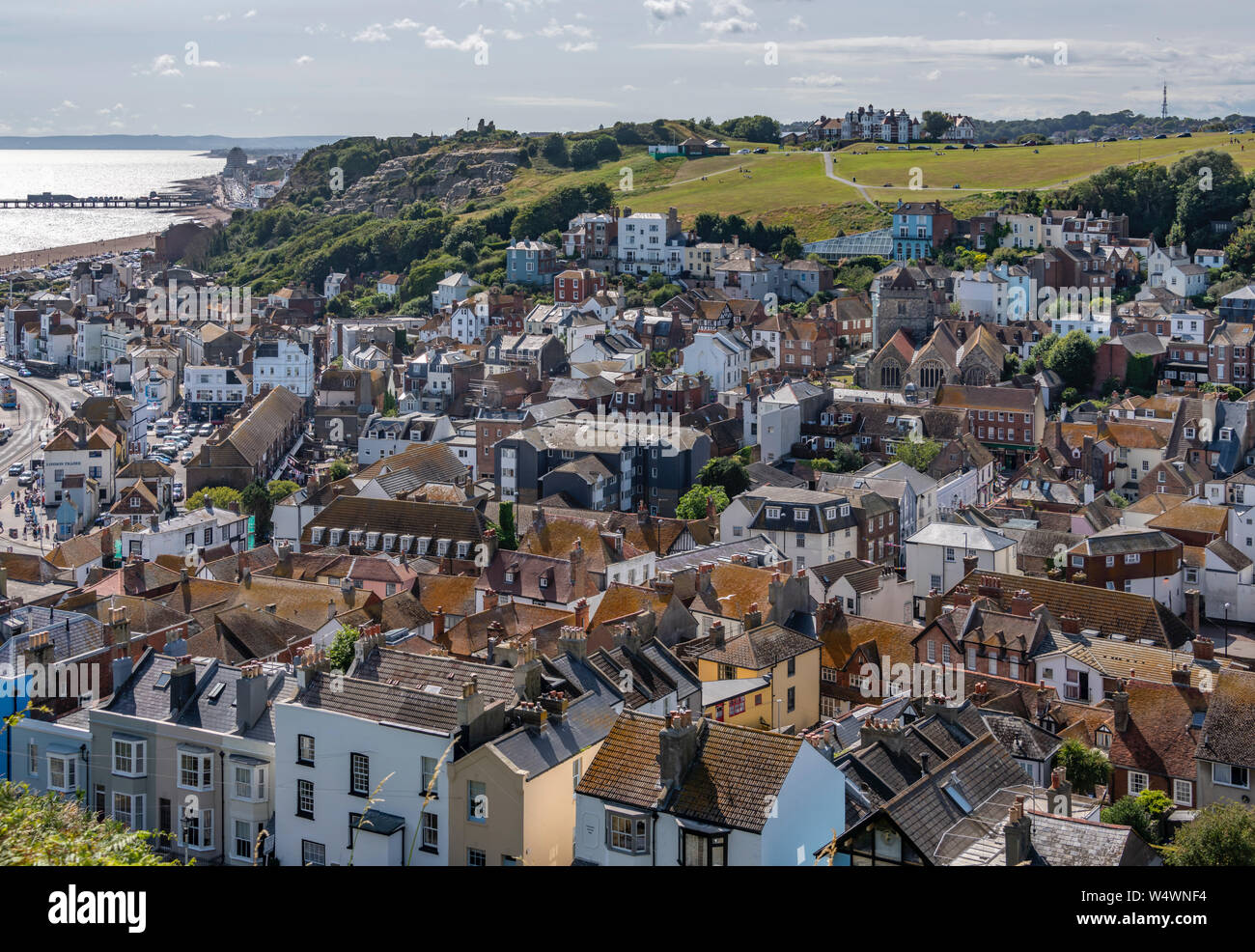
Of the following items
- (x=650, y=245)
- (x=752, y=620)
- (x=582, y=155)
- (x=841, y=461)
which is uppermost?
(x=582, y=155)

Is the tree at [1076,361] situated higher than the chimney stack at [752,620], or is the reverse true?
the tree at [1076,361]

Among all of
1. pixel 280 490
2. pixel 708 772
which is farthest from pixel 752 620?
pixel 280 490

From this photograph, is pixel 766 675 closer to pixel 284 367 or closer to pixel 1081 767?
pixel 1081 767

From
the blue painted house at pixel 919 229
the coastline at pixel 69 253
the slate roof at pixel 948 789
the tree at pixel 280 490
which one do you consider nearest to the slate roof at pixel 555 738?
the slate roof at pixel 948 789

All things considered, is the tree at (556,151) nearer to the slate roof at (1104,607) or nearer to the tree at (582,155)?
the tree at (582,155)

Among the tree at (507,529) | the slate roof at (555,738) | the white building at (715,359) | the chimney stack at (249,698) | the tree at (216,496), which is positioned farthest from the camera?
the white building at (715,359)

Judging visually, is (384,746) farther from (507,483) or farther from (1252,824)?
(507,483)
